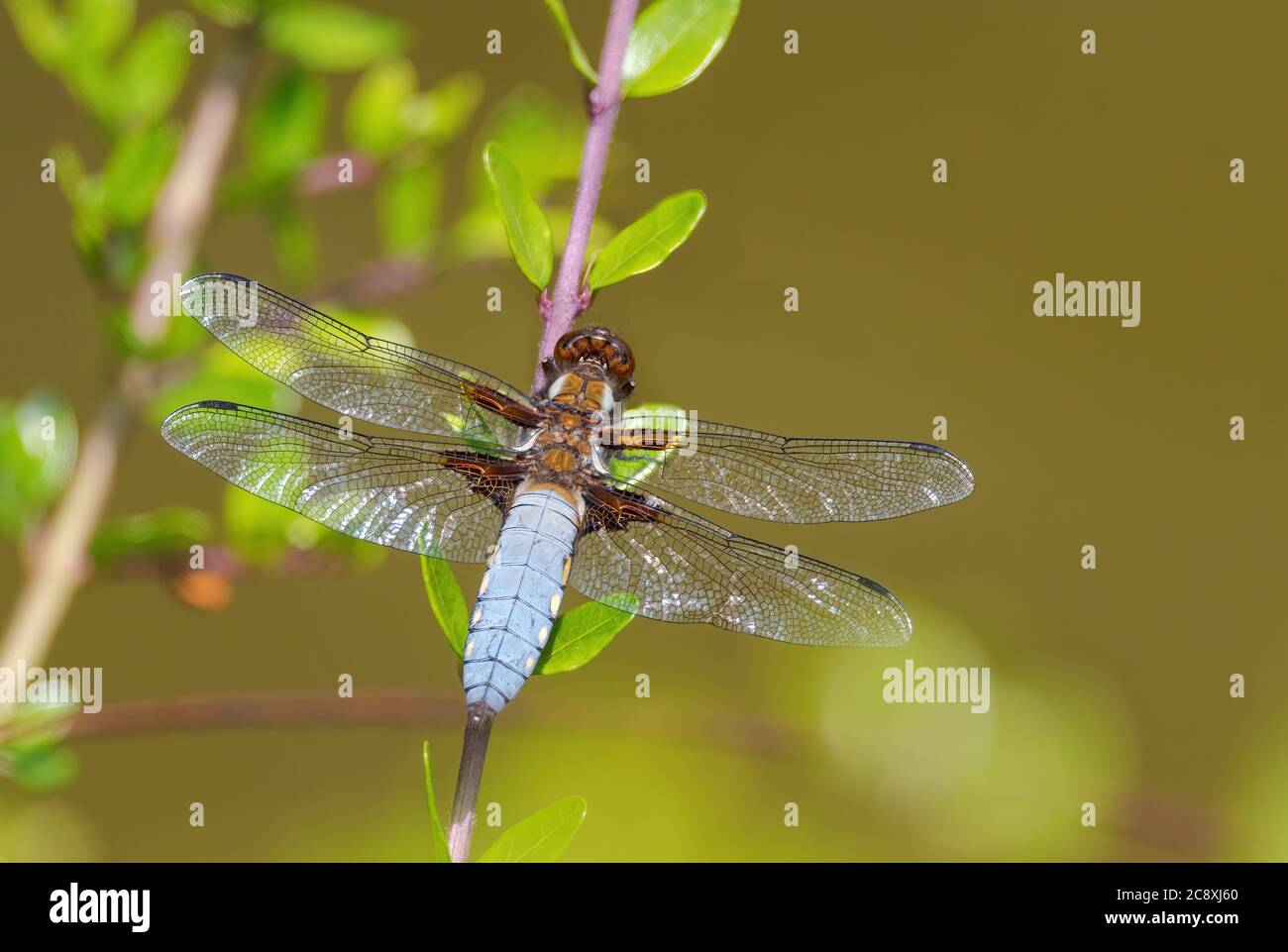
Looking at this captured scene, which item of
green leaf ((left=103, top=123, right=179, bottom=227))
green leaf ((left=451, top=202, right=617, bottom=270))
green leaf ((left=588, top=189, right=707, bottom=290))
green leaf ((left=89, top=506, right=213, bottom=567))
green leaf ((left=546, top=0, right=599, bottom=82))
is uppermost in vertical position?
green leaf ((left=451, top=202, right=617, bottom=270))

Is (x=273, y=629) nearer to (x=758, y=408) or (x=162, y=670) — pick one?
(x=162, y=670)

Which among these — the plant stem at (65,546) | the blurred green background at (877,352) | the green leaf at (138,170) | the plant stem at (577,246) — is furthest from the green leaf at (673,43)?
the blurred green background at (877,352)

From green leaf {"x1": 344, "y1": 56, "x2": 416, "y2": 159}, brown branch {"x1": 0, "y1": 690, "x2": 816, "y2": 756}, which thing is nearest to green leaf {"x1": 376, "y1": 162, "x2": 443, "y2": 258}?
green leaf {"x1": 344, "y1": 56, "x2": 416, "y2": 159}

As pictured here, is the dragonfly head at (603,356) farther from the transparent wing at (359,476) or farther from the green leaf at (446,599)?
the green leaf at (446,599)

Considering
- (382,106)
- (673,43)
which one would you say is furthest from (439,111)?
(673,43)

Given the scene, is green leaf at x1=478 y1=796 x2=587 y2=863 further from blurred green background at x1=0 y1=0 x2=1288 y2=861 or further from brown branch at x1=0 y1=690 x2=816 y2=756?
blurred green background at x1=0 y1=0 x2=1288 y2=861
